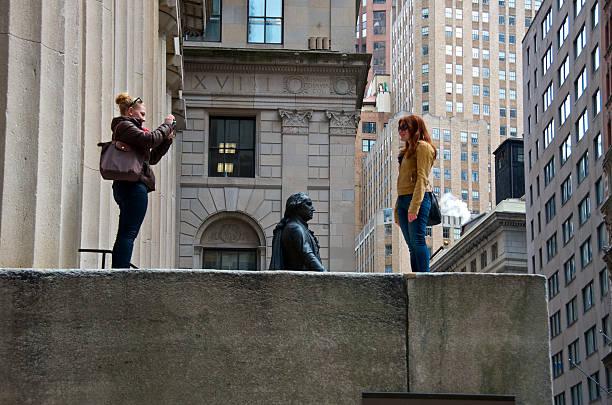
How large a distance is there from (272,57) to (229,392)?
110 ft

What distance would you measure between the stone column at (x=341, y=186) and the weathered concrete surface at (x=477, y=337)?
3094 cm


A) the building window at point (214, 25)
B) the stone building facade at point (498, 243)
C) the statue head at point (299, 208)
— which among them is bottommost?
the statue head at point (299, 208)

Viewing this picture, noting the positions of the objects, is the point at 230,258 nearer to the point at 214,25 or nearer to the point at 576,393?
the point at 214,25

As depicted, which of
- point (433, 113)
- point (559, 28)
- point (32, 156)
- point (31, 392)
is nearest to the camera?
point (31, 392)

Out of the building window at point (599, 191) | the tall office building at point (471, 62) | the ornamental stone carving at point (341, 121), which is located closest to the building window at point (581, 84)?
the building window at point (599, 191)

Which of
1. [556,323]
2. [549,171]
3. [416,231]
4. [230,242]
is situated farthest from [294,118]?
[549,171]

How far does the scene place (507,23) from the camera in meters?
195

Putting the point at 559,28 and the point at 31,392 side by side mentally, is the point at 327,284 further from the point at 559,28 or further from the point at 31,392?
the point at 559,28

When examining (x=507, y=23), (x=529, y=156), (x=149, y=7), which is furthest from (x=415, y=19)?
(x=149, y=7)

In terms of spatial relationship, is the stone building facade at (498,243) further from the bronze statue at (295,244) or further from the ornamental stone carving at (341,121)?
the bronze statue at (295,244)

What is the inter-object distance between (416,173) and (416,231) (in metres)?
0.65

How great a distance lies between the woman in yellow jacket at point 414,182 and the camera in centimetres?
1288

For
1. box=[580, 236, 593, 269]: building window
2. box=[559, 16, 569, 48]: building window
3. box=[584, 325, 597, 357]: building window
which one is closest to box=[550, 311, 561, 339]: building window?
box=[584, 325, 597, 357]: building window

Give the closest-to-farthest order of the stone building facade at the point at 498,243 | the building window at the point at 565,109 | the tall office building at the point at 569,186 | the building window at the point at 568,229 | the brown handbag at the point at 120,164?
the brown handbag at the point at 120,164
the tall office building at the point at 569,186
the building window at the point at 568,229
the building window at the point at 565,109
the stone building facade at the point at 498,243
